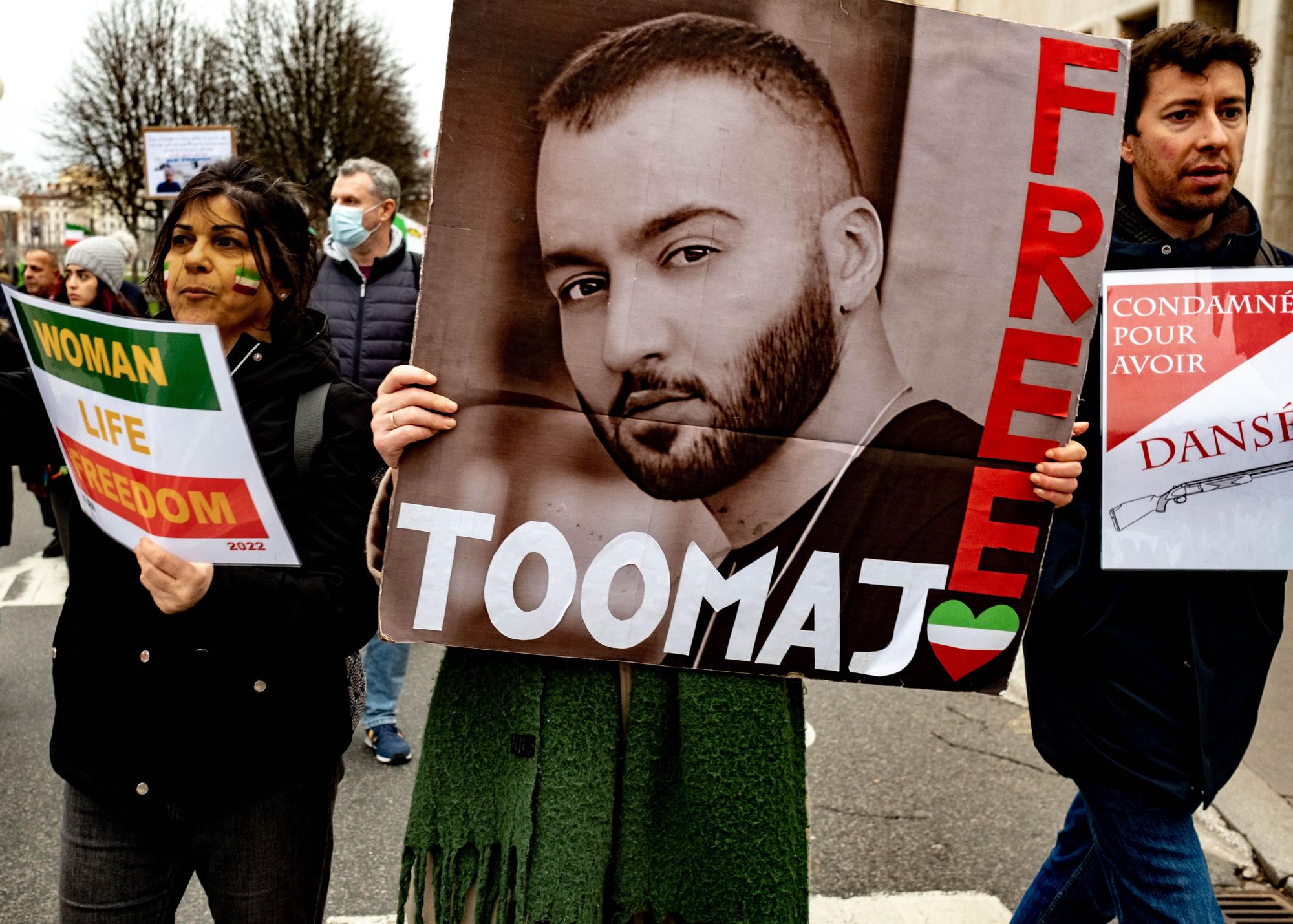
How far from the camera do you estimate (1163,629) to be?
211cm

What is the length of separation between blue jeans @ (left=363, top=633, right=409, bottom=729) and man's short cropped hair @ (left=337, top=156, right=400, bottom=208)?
1945 millimetres

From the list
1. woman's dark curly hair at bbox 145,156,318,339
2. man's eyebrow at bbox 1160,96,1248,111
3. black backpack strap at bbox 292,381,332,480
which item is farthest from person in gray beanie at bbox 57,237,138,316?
man's eyebrow at bbox 1160,96,1248,111

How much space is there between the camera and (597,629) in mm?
1713

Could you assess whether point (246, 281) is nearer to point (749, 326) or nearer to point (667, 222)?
point (667, 222)

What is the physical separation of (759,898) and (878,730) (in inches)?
122

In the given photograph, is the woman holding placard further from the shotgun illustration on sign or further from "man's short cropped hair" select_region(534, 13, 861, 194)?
the shotgun illustration on sign

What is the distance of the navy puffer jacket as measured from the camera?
183 inches

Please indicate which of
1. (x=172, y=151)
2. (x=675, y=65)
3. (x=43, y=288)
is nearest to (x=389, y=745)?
(x=675, y=65)

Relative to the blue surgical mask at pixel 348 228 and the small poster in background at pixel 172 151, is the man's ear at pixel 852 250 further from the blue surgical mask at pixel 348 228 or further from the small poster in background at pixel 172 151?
the small poster in background at pixel 172 151

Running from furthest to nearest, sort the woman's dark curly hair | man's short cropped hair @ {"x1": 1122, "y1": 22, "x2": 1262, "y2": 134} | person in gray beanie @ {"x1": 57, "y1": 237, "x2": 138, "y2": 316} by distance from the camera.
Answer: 1. person in gray beanie @ {"x1": 57, "y1": 237, "x2": 138, "y2": 316}
2. man's short cropped hair @ {"x1": 1122, "y1": 22, "x2": 1262, "y2": 134}
3. the woman's dark curly hair

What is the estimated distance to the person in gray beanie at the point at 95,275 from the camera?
6113 millimetres

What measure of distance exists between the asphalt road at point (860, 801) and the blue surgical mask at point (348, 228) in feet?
6.52

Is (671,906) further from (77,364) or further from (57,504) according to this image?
(57,504)

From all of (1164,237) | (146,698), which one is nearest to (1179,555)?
(1164,237)
